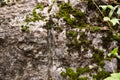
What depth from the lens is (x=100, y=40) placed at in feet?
10.5

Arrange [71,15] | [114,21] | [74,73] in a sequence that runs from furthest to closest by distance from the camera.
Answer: [71,15] → [114,21] → [74,73]

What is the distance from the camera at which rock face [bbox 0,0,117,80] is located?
3010 millimetres

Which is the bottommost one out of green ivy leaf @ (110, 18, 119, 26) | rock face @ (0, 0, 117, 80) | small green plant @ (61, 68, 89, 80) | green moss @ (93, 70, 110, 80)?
green moss @ (93, 70, 110, 80)

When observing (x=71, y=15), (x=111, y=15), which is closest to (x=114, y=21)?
(x=111, y=15)

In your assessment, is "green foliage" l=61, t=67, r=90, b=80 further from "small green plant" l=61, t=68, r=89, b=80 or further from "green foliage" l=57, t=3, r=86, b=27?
"green foliage" l=57, t=3, r=86, b=27

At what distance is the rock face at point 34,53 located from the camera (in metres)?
3.01

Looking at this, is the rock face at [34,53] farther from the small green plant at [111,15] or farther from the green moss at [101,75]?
the small green plant at [111,15]

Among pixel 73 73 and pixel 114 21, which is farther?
pixel 114 21

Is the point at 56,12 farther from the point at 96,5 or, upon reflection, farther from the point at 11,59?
the point at 11,59

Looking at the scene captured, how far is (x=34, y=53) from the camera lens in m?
3.06

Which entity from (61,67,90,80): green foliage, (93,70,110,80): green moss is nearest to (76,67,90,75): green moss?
(61,67,90,80): green foliage

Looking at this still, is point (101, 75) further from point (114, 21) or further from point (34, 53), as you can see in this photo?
point (34, 53)

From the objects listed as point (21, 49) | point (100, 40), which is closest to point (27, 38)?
point (21, 49)

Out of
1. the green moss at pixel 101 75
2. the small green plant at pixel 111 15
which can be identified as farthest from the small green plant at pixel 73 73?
the small green plant at pixel 111 15
